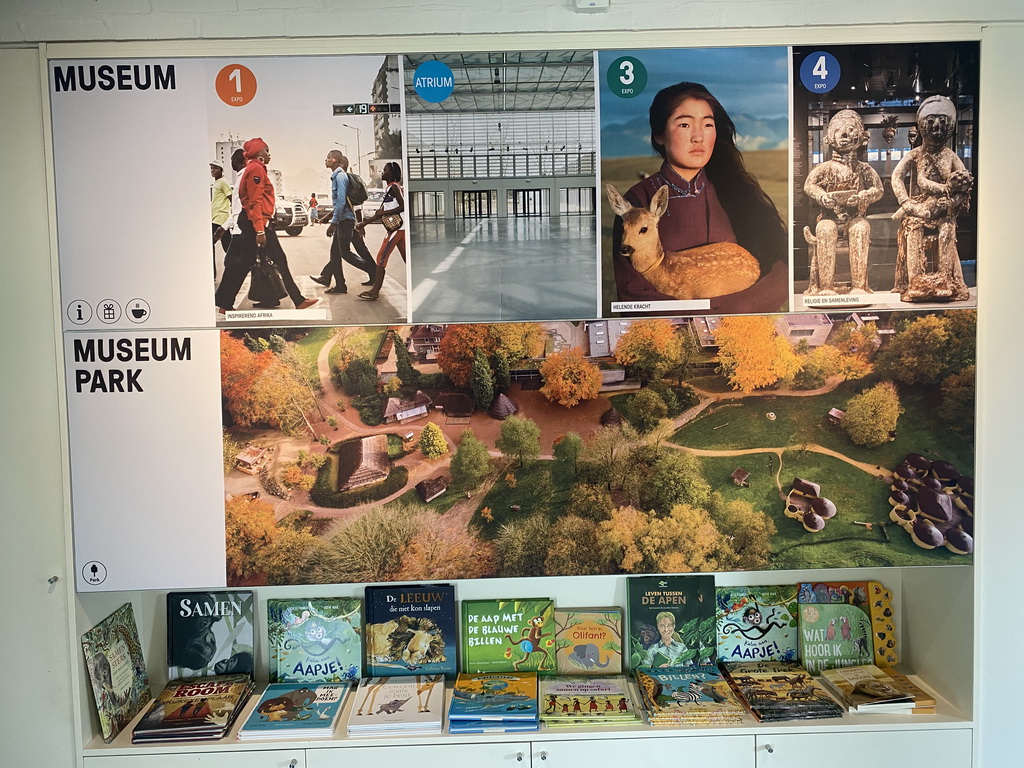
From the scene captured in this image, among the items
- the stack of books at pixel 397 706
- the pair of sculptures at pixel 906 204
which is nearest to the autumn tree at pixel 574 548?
the stack of books at pixel 397 706

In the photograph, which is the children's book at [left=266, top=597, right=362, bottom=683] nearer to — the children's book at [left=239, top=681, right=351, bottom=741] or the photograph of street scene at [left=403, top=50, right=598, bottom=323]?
the children's book at [left=239, top=681, right=351, bottom=741]

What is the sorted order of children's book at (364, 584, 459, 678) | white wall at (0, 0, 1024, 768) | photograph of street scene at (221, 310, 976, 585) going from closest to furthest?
white wall at (0, 0, 1024, 768) → photograph of street scene at (221, 310, 976, 585) → children's book at (364, 584, 459, 678)

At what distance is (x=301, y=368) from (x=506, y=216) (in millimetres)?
695

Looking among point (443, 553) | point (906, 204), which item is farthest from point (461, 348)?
point (906, 204)

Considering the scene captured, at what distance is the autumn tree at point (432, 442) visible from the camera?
2.10 meters

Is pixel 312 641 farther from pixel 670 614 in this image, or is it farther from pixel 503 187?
pixel 503 187

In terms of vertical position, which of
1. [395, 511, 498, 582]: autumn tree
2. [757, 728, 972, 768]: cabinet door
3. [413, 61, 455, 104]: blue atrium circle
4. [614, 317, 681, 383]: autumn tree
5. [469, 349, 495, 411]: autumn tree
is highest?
[413, 61, 455, 104]: blue atrium circle

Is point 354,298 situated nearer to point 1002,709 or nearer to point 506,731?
point 506,731

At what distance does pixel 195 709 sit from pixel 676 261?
1874 mm

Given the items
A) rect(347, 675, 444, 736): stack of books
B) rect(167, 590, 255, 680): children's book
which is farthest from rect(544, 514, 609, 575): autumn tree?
rect(167, 590, 255, 680): children's book

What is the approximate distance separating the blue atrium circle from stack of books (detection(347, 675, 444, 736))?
1.71 m

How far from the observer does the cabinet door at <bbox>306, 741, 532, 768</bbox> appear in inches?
83.2

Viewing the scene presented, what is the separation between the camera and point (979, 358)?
208 centimetres

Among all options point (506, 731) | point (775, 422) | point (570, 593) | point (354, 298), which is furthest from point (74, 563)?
point (775, 422)
